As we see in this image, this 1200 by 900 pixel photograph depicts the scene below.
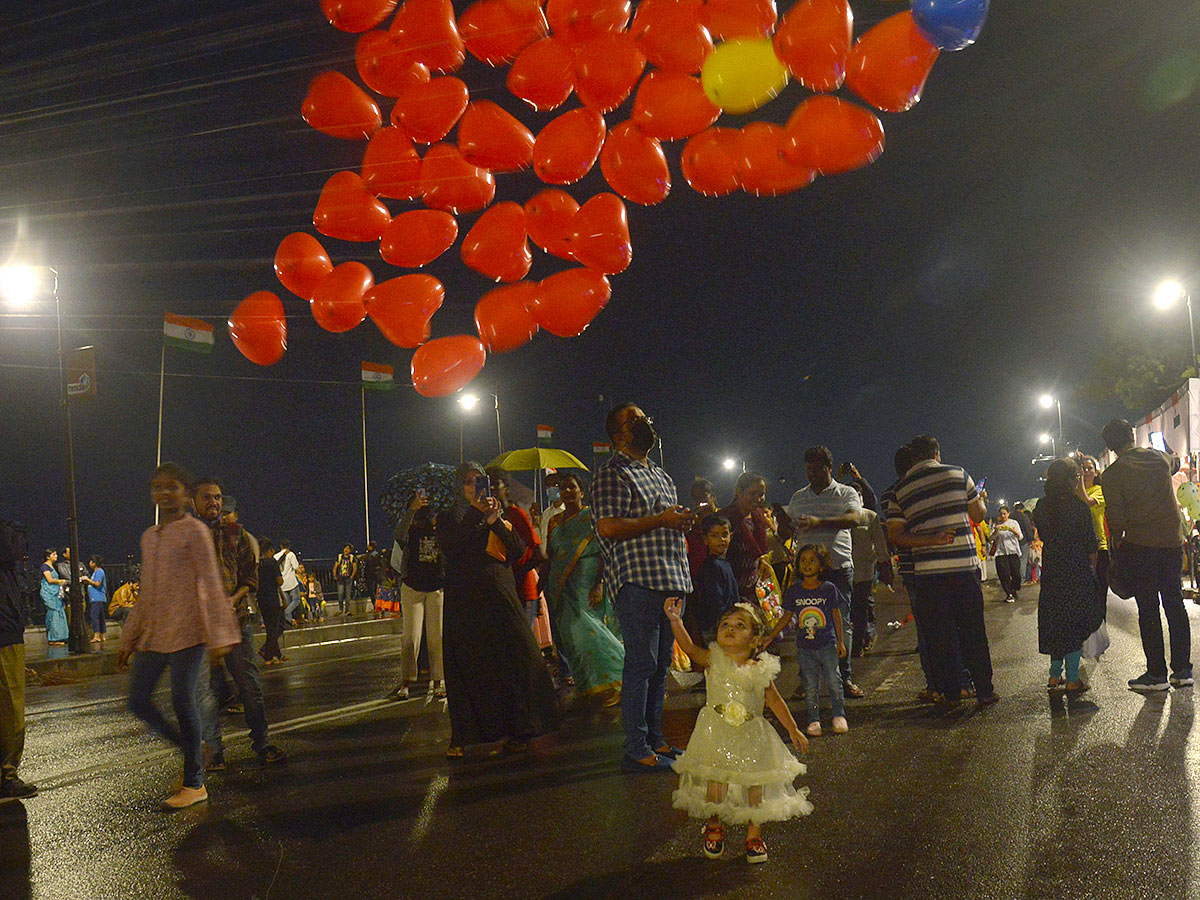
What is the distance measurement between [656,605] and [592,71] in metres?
4.88

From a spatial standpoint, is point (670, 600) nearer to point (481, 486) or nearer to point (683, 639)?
point (683, 639)

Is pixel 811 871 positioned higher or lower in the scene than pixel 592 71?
lower

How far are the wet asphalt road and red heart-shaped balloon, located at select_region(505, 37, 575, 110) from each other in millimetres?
5106

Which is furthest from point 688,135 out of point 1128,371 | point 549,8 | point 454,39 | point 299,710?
point 1128,371

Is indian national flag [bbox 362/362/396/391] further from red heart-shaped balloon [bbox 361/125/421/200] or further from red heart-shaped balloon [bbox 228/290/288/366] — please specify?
red heart-shaped balloon [bbox 361/125/421/200]

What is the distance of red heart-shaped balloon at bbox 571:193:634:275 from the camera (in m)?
9.07

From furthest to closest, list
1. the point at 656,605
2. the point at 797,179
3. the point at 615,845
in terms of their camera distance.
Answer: the point at 797,179
the point at 656,605
the point at 615,845

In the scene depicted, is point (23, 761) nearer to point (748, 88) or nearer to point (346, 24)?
point (346, 24)

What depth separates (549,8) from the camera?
820cm

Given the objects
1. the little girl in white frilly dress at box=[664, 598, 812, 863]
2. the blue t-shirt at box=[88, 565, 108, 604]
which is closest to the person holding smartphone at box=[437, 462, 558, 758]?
the little girl in white frilly dress at box=[664, 598, 812, 863]

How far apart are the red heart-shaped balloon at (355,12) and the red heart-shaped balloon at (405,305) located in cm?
253

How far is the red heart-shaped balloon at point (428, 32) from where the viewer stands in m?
8.36

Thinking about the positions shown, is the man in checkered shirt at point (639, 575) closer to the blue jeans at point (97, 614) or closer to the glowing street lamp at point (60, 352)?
the glowing street lamp at point (60, 352)

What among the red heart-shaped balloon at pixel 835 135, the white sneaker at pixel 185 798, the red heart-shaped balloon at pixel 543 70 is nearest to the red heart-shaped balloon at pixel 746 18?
the red heart-shaped balloon at pixel 835 135
